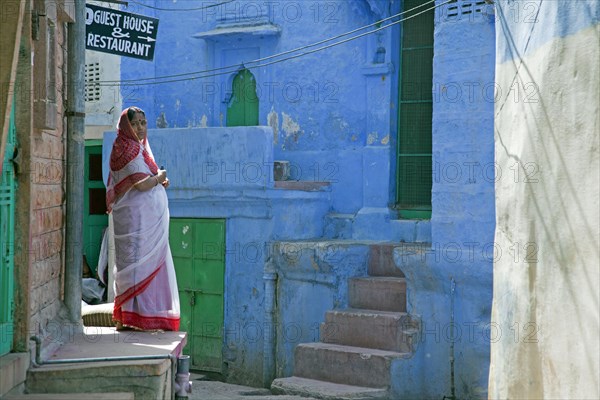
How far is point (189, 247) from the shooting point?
12.0m

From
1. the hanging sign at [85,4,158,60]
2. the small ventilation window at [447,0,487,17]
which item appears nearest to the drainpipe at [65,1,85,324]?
the hanging sign at [85,4,158,60]

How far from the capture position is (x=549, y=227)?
430 cm

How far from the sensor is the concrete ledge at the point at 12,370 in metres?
5.44

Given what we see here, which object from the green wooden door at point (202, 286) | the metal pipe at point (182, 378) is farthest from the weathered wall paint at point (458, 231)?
the metal pipe at point (182, 378)

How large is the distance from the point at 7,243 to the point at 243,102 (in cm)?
743

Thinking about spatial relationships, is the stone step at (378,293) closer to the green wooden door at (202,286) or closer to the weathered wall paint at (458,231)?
the weathered wall paint at (458,231)

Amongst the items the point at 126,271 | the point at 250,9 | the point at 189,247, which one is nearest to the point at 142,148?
the point at 126,271

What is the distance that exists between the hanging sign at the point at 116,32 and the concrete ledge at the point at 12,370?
4366 mm

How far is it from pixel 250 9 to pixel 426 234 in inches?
150

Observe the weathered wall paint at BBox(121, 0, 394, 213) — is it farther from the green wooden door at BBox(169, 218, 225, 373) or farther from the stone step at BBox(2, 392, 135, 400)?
the stone step at BBox(2, 392, 135, 400)

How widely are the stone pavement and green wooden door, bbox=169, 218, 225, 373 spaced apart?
32cm

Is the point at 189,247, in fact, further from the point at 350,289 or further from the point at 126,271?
the point at 126,271

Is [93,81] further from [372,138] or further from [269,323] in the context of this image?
[269,323]

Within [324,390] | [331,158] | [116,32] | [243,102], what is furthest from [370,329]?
[243,102]
